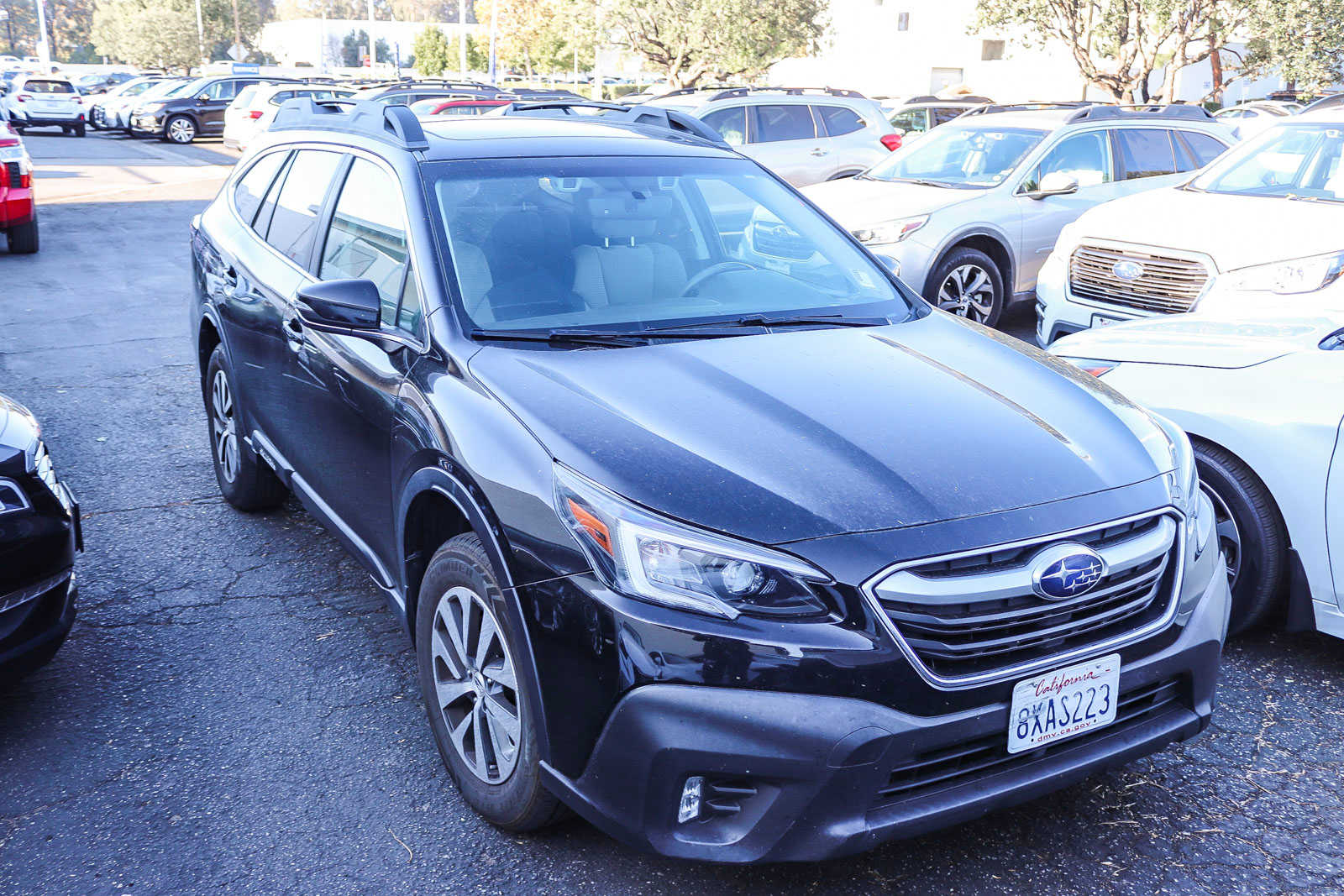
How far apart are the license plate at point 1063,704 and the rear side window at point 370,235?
6.67 feet

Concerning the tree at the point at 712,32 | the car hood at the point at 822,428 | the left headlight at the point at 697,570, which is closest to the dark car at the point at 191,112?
the tree at the point at 712,32

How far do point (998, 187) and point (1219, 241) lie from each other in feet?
7.50

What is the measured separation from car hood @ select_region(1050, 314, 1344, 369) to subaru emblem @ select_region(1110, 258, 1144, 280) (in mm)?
2455

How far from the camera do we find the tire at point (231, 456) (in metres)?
4.91

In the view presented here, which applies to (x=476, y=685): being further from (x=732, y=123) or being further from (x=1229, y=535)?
(x=732, y=123)

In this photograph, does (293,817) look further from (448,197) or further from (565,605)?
(448,197)

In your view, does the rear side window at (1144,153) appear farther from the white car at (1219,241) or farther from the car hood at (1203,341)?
the car hood at (1203,341)

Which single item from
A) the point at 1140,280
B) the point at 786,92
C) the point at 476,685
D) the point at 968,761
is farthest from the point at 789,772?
the point at 786,92

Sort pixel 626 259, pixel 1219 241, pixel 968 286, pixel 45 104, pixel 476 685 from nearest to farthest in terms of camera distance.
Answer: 1. pixel 476 685
2. pixel 626 259
3. pixel 1219 241
4. pixel 968 286
5. pixel 45 104

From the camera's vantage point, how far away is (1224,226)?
273 inches

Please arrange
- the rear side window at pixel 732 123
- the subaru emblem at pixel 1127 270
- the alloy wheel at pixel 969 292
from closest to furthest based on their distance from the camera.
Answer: the subaru emblem at pixel 1127 270 → the alloy wheel at pixel 969 292 → the rear side window at pixel 732 123

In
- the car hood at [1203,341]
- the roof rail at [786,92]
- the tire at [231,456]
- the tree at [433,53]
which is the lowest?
the tire at [231,456]

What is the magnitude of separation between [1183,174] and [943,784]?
8.87m

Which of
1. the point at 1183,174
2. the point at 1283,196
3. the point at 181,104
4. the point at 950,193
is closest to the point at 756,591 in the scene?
the point at 1283,196
